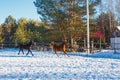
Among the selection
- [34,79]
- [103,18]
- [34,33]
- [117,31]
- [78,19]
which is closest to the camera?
[34,79]

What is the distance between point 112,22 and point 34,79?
57077mm

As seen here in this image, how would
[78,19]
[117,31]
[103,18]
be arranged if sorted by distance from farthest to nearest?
[103,18], [117,31], [78,19]

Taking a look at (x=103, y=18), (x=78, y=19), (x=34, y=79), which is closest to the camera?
(x=34, y=79)

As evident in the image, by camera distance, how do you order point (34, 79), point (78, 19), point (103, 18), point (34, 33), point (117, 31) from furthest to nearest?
1. point (103, 18)
2. point (34, 33)
3. point (117, 31)
4. point (78, 19)
5. point (34, 79)

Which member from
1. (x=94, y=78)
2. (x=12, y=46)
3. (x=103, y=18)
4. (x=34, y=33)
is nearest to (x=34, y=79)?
(x=94, y=78)

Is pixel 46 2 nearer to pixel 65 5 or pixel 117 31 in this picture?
pixel 65 5

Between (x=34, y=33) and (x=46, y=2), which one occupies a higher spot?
(x=46, y=2)

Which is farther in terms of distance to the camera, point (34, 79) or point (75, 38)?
point (75, 38)

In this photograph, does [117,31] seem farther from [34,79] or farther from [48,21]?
[34,79]

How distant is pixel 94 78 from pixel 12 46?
4615cm

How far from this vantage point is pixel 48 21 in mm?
51156

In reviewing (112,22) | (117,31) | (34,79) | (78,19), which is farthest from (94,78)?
(112,22)

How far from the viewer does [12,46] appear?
59.2 meters

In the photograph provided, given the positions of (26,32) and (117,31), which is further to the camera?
(26,32)
